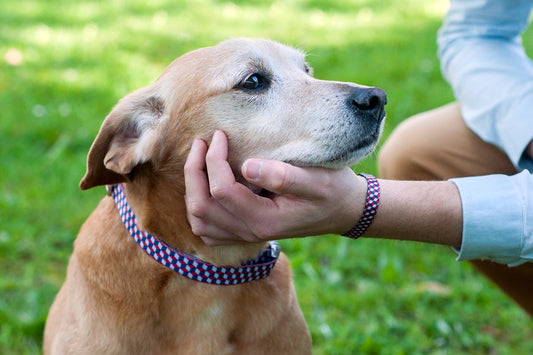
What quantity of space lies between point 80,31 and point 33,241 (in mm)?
4461

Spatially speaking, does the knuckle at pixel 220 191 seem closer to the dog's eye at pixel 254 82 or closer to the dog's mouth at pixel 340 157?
the dog's mouth at pixel 340 157

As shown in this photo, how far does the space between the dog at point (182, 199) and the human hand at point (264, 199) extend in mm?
121

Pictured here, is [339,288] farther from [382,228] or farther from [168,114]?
[168,114]

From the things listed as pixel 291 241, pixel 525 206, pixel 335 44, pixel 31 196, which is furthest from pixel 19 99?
pixel 525 206

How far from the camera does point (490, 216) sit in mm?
2523

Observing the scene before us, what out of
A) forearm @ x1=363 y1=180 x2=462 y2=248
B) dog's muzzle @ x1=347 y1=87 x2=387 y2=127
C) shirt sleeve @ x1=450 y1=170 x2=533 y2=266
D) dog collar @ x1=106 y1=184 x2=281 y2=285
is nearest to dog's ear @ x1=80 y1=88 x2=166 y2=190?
dog collar @ x1=106 y1=184 x2=281 y2=285

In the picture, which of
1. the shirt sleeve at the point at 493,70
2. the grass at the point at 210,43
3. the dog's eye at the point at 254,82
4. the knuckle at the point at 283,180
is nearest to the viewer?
the knuckle at the point at 283,180

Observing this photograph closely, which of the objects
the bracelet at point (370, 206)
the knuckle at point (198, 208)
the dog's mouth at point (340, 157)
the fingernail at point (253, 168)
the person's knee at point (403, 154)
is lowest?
the person's knee at point (403, 154)

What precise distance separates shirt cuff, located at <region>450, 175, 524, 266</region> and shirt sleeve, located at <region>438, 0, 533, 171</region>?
2.14 ft

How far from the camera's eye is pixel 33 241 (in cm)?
434

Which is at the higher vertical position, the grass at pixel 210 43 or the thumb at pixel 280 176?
the thumb at pixel 280 176

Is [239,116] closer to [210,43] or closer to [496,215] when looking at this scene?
[496,215]

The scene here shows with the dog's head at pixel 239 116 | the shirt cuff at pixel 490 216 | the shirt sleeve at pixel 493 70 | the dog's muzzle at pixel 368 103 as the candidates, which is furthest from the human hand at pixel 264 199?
the shirt sleeve at pixel 493 70

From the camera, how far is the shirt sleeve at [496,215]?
2.53 meters
